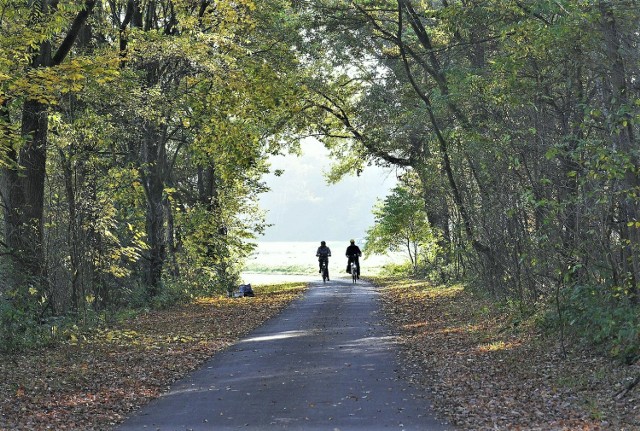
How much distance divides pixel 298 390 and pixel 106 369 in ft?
11.8

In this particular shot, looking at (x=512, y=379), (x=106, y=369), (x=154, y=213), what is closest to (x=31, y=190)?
(x=106, y=369)

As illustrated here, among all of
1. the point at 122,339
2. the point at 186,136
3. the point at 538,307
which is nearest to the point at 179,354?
the point at 122,339

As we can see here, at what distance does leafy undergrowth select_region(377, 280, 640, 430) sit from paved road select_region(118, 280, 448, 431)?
0.47 meters

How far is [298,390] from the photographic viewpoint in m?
10.3

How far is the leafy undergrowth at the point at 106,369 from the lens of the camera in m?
9.42

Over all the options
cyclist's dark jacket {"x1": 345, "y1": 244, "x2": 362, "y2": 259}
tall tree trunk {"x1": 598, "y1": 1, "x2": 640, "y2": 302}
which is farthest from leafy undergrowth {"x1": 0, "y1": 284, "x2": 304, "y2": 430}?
cyclist's dark jacket {"x1": 345, "y1": 244, "x2": 362, "y2": 259}

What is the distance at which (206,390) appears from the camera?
10586 mm

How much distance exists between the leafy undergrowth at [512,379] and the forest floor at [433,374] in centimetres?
1

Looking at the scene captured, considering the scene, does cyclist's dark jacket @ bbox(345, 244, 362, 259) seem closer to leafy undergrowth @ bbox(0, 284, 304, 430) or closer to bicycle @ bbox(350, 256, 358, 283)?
bicycle @ bbox(350, 256, 358, 283)

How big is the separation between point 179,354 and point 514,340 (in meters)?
5.67

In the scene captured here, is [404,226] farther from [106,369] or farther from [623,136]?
[623,136]

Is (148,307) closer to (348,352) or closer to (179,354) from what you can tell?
(179,354)

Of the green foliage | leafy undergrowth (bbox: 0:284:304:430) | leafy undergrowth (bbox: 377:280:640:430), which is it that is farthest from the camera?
the green foliage

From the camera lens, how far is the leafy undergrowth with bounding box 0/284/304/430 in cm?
942
